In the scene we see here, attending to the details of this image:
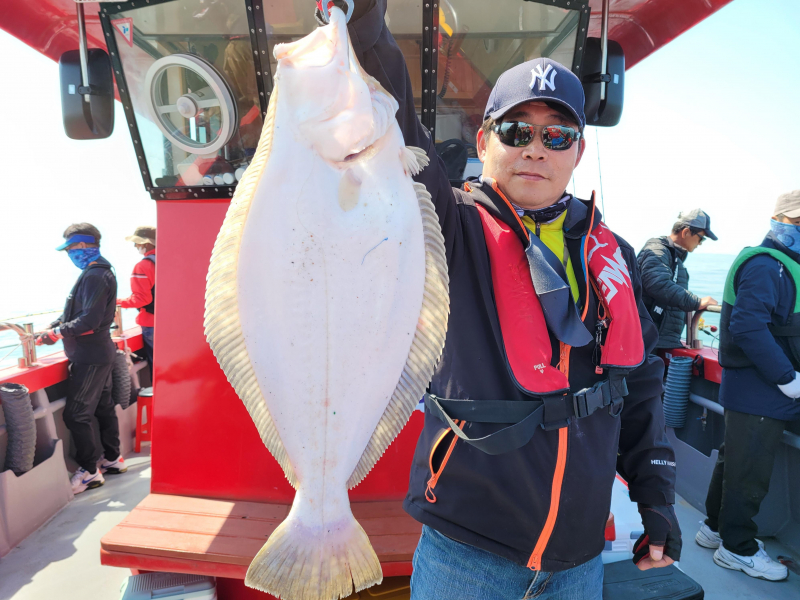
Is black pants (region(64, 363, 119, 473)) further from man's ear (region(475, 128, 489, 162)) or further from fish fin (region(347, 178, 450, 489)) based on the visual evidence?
man's ear (region(475, 128, 489, 162))

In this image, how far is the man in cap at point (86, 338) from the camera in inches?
187

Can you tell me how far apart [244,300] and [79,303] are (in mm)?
4439

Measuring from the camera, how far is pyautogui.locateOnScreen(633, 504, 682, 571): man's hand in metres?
1.70

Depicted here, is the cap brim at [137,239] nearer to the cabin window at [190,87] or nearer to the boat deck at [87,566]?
the boat deck at [87,566]

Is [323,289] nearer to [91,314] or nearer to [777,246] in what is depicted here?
[777,246]

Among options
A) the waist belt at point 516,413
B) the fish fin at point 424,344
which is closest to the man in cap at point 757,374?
the waist belt at point 516,413

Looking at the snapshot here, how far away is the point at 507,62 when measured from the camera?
3074mm

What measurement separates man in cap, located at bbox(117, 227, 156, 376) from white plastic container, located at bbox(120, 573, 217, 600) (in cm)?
358

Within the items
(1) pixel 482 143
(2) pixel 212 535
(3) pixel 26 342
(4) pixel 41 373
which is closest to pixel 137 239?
(3) pixel 26 342

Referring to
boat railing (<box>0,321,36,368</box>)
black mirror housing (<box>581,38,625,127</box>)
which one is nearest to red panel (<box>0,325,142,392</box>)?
boat railing (<box>0,321,36,368</box>)

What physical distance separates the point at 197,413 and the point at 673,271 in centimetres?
455

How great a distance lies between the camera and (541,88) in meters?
1.51

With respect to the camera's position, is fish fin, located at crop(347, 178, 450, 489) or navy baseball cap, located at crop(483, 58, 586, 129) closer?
fish fin, located at crop(347, 178, 450, 489)

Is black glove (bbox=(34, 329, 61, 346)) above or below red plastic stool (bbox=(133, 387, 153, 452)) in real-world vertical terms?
above
